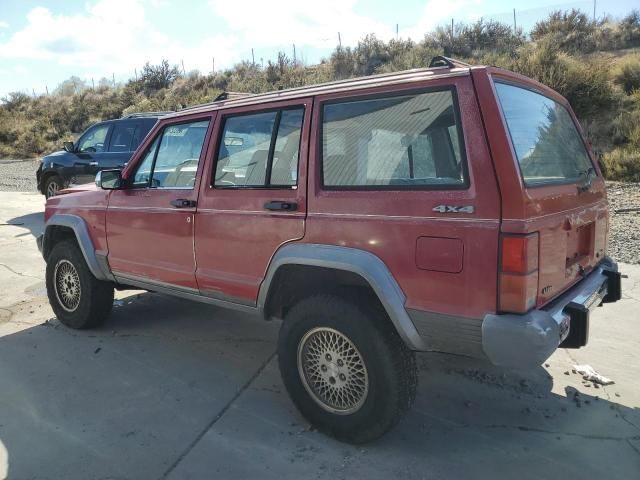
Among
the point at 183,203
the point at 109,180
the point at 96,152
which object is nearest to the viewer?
the point at 183,203

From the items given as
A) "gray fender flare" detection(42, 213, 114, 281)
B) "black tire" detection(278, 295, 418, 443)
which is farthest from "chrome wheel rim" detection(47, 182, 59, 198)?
"black tire" detection(278, 295, 418, 443)

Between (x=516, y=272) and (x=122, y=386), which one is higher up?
(x=516, y=272)

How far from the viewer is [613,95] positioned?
1426 centimetres

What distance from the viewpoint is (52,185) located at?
1112 centimetres

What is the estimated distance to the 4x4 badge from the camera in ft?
8.13

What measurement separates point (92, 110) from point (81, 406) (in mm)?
34395

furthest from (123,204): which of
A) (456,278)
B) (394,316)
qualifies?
(456,278)

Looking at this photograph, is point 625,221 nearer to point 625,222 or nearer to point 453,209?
point 625,222

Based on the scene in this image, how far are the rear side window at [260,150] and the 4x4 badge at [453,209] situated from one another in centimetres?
97

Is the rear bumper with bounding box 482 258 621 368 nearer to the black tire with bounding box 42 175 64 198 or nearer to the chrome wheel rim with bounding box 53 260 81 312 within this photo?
the chrome wheel rim with bounding box 53 260 81 312

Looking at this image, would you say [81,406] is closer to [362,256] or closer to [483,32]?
[362,256]

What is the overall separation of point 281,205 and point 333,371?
1.01 m

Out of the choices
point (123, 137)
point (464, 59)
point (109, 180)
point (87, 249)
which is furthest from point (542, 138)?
point (464, 59)

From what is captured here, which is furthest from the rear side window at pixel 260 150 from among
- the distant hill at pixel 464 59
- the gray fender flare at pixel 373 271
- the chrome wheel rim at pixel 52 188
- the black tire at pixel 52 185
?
the distant hill at pixel 464 59
